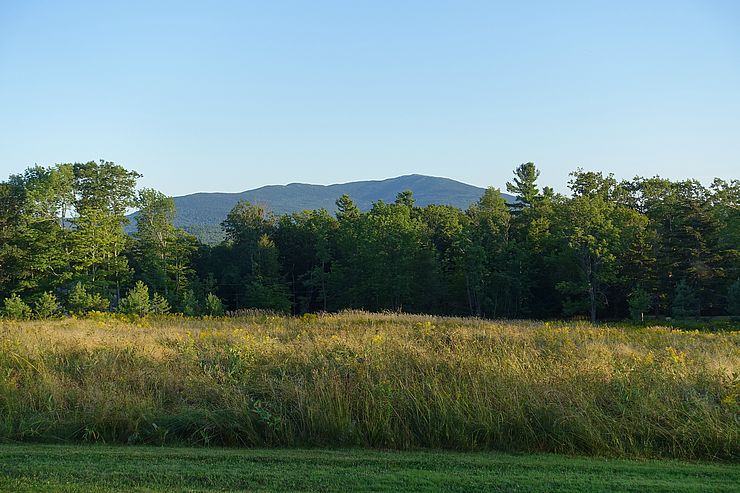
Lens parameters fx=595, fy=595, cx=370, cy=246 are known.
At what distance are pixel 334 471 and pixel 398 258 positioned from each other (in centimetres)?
4622

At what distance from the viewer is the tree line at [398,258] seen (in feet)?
148

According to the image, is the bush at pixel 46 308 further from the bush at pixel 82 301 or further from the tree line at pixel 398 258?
the tree line at pixel 398 258

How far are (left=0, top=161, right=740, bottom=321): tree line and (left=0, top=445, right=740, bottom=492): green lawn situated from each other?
3260 cm

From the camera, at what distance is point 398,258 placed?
2024 inches

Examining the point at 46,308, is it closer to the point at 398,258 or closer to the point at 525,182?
the point at 398,258

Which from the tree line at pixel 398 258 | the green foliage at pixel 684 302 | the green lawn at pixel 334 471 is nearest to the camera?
the green lawn at pixel 334 471

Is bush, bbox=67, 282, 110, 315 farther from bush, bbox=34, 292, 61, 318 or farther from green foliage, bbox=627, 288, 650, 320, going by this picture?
green foliage, bbox=627, 288, 650, 320

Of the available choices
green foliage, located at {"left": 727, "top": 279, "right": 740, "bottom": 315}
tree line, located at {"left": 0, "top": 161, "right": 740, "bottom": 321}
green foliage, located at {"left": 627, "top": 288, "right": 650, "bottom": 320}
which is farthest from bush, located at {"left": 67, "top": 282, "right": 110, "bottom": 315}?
green foliage, located at {"left": 727, "top": 279, "right": 740, "bottom": 315}

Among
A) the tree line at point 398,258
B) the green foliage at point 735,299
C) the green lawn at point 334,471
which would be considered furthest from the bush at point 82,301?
the green foliage at point 735,299

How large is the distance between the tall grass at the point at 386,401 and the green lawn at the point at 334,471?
46 cm

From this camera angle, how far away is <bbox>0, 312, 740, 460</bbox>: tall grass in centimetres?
639

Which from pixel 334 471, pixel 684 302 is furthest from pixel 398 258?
pixel 334 471

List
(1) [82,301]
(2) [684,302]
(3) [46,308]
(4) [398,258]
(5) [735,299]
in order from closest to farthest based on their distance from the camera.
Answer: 1. (3) [46,308]
2. (5) [735,299]
3. (1) [82,301]
4. (2) [684,302]
5. (4) [398,258]

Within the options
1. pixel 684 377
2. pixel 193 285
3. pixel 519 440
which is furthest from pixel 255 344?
pixel 193 285
